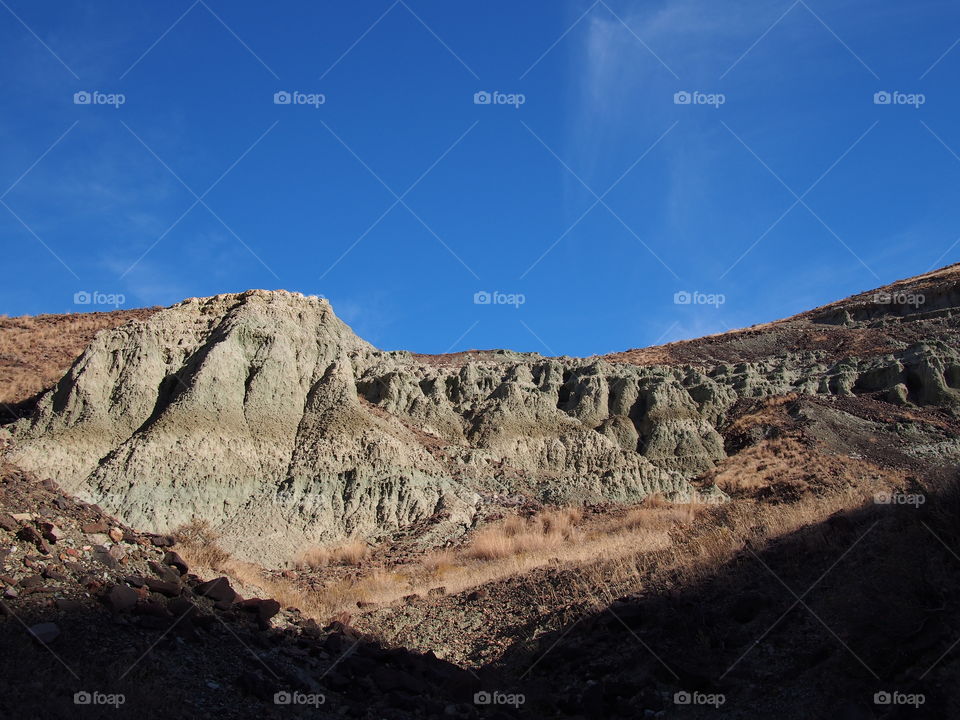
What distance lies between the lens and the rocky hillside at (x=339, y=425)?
22.8 metres

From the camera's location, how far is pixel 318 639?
12.8 metres

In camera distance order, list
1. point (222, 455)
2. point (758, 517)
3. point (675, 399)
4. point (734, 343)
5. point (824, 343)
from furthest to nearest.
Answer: point (734, 343) < point (824, 343) < point (675, 399) < point (222, 455) < point (758, 517)

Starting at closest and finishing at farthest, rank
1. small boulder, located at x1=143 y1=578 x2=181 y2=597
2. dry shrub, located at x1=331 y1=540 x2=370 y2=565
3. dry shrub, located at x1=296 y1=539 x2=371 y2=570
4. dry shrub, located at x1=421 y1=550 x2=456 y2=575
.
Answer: small boulder, located at x1=143 y1=578 x2=181 y2=597 → dry shrub, located at x1=421 y1=550 x2=456 y2=575 → dry shrub, located at x1=296 y1=539 x2=371 y2=570 → dry shrub, located at x1=331 y1=540 x2=370 y2=565

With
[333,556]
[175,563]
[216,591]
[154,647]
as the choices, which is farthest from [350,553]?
[154,647]

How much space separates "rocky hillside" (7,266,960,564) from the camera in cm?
2278

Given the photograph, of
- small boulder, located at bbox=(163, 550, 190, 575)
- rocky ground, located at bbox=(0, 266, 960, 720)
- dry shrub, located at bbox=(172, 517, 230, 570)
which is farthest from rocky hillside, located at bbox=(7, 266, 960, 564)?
small boulder, located at bbox=(163, 550, 190, 575)

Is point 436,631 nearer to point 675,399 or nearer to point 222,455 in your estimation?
point 222,455

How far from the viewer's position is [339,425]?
26.2 m

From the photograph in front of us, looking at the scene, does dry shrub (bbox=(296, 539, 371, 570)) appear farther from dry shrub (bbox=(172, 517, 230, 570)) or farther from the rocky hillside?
dry shrub (bbox=(172, 517, 230, 570))

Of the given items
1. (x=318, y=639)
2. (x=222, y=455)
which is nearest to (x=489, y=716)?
(x=318, y=639)

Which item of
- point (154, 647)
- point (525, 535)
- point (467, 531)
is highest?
point (467, 531)

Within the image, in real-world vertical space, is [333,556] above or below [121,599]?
above

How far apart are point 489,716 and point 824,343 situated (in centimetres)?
5026

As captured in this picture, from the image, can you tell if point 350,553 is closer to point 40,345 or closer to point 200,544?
point 200,544
